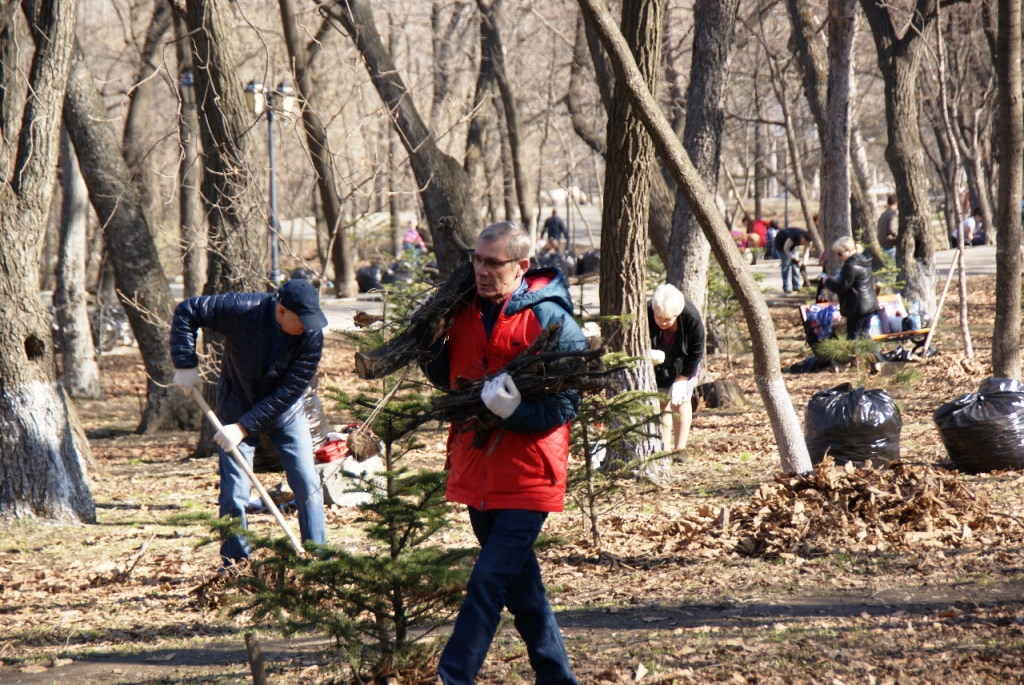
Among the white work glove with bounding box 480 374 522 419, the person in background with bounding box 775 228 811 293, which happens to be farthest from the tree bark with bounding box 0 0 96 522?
the person in background with bounding box 775 228 811 293

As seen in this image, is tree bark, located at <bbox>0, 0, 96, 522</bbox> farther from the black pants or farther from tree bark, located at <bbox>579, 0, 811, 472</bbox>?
the black pants

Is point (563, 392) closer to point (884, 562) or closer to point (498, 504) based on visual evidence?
point (498, 504)

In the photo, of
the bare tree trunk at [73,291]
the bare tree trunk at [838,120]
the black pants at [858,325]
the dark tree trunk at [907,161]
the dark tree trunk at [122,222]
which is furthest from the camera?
the dark tree trunk at [907,161]

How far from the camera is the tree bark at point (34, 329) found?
6.74 m

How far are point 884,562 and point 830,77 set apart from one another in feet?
36.6

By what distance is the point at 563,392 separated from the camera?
339 cm

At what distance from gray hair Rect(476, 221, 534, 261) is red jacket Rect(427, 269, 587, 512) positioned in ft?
0.50

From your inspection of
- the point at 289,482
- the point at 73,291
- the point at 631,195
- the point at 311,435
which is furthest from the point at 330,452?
the point at 73,291

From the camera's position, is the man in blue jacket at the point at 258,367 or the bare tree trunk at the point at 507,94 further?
the bare tree trunk at the point at 507,94

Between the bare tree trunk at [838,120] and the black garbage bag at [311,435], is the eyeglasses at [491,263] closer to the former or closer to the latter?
the black garbage bag at [311,435]

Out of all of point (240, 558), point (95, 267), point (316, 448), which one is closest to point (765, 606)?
point (240, 558)

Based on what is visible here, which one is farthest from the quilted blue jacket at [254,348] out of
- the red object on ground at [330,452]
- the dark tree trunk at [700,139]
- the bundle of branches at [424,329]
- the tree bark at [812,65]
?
the tree bark at [812,65]

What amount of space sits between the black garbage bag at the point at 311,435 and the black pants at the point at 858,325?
720 cm

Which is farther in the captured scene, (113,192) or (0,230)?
(113,192)
